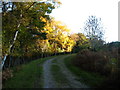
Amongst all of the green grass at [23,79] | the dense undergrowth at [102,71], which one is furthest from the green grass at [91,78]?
the green grass at [23,79]

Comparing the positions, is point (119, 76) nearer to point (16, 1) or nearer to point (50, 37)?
point (16, 1)

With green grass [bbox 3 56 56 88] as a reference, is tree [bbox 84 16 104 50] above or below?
above

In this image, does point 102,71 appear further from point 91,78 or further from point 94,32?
point 94,32

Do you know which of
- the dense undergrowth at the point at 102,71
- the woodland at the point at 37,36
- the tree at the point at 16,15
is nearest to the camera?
the dense undergrowth at the point at 102,71

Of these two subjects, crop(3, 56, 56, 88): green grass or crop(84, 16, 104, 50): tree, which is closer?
crop(3, 56, 56, 88): green grass

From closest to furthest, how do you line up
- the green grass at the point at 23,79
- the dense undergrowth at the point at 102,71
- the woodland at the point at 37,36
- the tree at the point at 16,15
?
the dense undergrowth at the point at 102,71 < the green grass at the point at 23,79 < the woodland at the point at 37,36 < the tree at the point at 16,15

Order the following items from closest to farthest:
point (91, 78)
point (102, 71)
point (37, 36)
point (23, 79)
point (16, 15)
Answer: point (91, 78) → point (23, 79) → point (102, 71) → point (16, 15) → point (37, 36)

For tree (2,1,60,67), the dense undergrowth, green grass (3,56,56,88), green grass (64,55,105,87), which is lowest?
green grass (3,56,56,88)

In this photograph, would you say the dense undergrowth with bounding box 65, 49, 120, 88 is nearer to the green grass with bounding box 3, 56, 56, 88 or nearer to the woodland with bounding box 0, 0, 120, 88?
the woodland with bounding box 0, 0, 120, 88

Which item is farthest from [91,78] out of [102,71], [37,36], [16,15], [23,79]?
[37,36]

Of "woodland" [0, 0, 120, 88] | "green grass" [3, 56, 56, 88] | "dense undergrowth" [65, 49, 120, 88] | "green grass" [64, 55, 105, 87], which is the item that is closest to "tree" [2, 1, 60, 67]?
"woodland" [0, 0, 120, 88]

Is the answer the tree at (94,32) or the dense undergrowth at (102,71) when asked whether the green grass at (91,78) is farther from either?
the tree at (94,32)

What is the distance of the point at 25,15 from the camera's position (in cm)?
1290

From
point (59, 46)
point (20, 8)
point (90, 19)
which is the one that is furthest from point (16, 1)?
point (59, 46)
